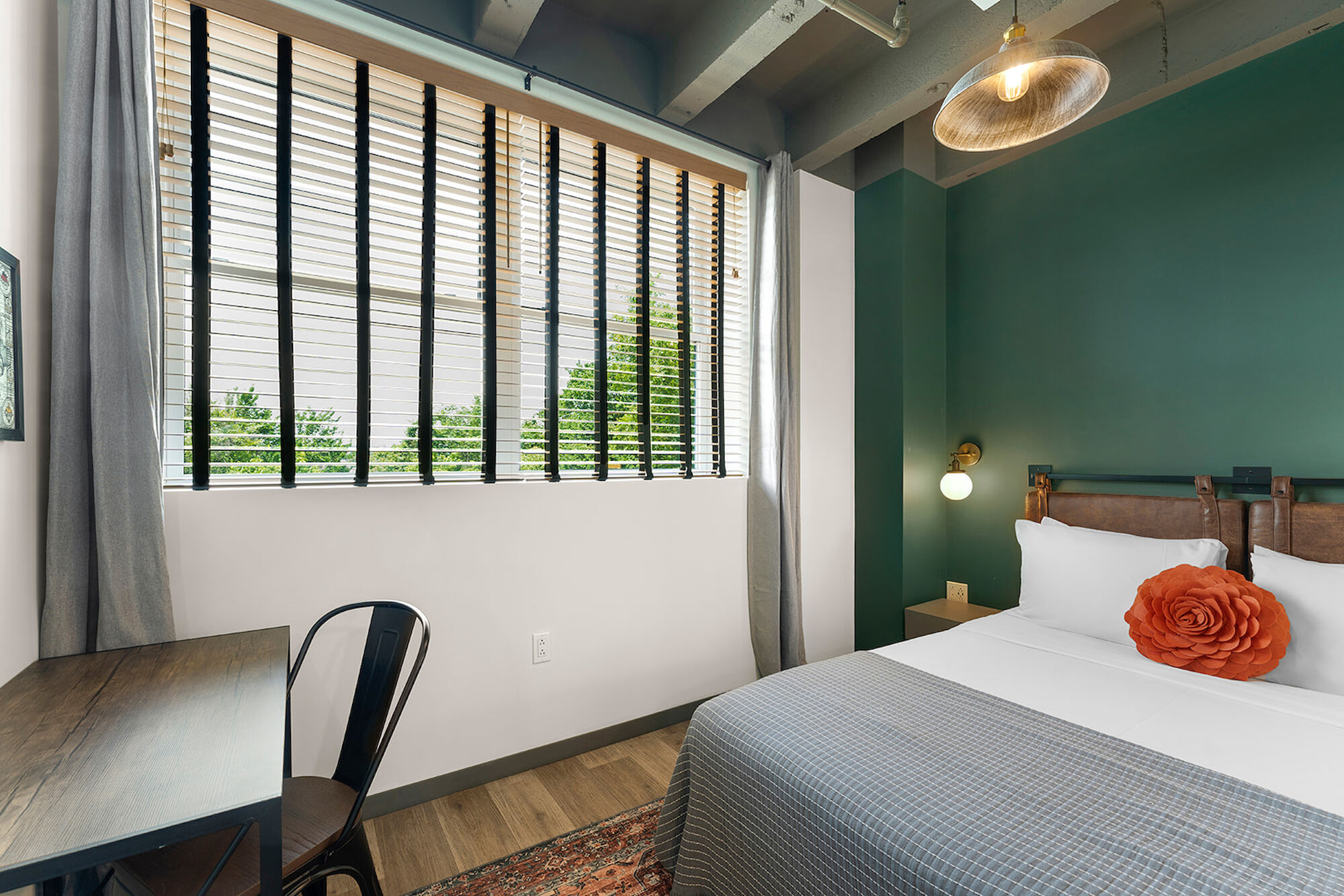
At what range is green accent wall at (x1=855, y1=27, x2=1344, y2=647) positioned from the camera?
2.07 metres

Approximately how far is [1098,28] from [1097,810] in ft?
9.81

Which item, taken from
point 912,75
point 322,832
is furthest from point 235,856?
point 912,75

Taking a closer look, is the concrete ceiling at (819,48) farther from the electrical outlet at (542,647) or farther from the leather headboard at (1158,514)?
the electrical outlet at (542,647)

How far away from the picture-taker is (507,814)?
1.92 meters

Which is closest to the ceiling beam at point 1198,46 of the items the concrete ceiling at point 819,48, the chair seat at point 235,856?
the concrete ceiling at point 819,48

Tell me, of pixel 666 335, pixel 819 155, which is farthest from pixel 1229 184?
pixel 666 335

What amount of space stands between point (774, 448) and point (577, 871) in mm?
1811

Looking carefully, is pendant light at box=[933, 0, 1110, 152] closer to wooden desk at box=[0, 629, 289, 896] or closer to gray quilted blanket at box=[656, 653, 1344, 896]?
gray quilted blanket at box=[656, 653, 1344, 896]

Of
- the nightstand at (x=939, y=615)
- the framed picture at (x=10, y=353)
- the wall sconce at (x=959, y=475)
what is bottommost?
the nightstand at (x=939, y=615)

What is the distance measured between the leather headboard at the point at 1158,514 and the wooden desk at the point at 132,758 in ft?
9.58

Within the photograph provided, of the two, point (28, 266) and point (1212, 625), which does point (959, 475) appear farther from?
point (28, 266)

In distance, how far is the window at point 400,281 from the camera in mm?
1708

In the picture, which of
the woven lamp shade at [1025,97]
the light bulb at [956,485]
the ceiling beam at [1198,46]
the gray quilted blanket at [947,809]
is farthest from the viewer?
the light bulb at [956,485]

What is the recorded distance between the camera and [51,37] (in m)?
1.47
